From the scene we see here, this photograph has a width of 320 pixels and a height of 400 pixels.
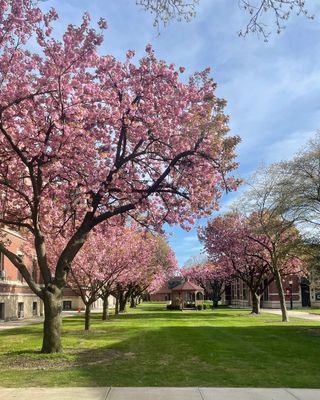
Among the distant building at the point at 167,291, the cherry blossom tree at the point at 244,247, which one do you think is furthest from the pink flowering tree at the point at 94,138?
the distant building at the point at 167,291

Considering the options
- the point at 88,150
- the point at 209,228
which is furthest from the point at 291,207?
the point at 209,228

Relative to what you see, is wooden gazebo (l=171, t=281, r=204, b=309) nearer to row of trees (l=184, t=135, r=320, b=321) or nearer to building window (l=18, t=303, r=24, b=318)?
row of trees (l=184, t=135, r=320, b=321)

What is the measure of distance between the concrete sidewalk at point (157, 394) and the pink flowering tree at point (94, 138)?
5.71 metres

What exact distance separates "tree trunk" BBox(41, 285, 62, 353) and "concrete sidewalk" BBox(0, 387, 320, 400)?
17.5ft

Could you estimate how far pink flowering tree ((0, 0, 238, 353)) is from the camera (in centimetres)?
1382

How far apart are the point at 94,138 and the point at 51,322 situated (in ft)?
17.9

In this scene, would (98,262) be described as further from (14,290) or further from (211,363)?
(211,363)

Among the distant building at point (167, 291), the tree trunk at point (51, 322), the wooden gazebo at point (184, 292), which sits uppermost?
the distant building at point (167, 291)

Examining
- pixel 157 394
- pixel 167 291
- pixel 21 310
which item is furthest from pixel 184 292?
pixel 157 394

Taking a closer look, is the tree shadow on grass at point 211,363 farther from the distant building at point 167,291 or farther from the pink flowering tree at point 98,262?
the distant building at point 167,291

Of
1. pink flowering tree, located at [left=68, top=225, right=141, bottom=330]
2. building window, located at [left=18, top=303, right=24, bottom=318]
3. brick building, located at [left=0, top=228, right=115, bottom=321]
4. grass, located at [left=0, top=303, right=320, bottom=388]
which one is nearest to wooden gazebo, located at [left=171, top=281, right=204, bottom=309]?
brick building, located at [left=0, top=228, right=115, bottom=321]

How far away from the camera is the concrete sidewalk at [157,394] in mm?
9305

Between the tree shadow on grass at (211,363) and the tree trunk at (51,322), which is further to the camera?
the tree trunk at (51,322)

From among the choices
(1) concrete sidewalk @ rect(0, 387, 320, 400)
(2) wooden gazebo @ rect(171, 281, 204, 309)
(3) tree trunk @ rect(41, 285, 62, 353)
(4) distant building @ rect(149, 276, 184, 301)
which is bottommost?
(1) concrete sidewalk @ rect(0, 387, 320, 400)
